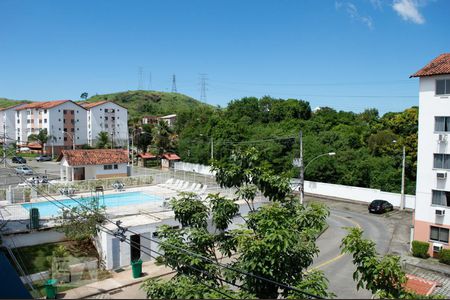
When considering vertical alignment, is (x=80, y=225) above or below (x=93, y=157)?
below

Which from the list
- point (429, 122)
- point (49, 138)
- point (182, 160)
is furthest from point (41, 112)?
point (429, 122)

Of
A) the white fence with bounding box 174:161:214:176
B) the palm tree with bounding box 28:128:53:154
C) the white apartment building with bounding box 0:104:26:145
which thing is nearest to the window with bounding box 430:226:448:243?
the white fence with bounding box 174:161:214:176

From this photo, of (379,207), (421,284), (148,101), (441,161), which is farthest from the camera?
(148,101)

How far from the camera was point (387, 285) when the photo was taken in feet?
24.5

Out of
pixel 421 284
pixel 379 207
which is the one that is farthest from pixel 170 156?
pixel 421 284

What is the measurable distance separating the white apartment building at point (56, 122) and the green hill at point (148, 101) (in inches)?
1858

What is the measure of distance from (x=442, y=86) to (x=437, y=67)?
4.26 ft

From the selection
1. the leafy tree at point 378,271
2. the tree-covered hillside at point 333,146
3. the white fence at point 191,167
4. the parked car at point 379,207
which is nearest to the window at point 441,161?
the tree-covered hillside at point 333,146

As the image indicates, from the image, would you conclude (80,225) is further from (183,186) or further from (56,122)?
(56,122)

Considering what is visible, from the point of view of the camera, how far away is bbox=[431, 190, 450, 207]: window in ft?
75.4

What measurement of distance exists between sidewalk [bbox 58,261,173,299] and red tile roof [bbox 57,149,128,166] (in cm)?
1928

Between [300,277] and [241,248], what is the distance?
1412 millimetres

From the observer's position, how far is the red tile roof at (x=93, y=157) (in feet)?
119

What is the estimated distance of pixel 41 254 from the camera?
1938 cm
